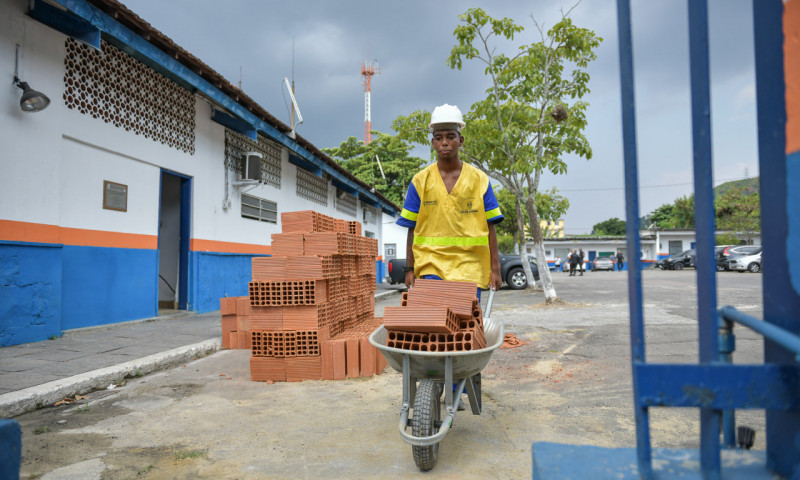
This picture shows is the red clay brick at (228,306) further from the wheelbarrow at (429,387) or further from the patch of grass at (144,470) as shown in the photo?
the wheelbarrow at (429,387)

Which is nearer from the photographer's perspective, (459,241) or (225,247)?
(459,241)

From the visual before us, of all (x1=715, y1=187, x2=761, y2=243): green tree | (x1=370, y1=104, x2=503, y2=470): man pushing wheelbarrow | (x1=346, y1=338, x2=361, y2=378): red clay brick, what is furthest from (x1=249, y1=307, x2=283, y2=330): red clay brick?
(x1=715, y1=187, x2=761, y2=243): green tree

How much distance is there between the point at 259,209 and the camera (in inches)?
492

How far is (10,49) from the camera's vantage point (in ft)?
19.6

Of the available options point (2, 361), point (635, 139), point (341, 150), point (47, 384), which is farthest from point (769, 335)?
point (341, 150)

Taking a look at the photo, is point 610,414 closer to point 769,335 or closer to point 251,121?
point 769,335

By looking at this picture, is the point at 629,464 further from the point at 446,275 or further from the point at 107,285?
the point at 107,285

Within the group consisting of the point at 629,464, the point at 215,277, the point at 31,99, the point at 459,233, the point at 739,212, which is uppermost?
the point at 739,212

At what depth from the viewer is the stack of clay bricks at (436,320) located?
9.12 ft

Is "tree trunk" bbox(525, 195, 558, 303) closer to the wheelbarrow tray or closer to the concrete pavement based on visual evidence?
the concrete pavement

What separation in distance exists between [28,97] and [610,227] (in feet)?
292

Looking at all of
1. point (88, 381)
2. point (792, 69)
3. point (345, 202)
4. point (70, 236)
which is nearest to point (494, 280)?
point (792, 69)

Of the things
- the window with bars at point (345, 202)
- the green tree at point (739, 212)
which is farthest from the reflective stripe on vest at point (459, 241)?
the green tree at point (739, 212)

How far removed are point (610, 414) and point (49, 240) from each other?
6894 millimetres
